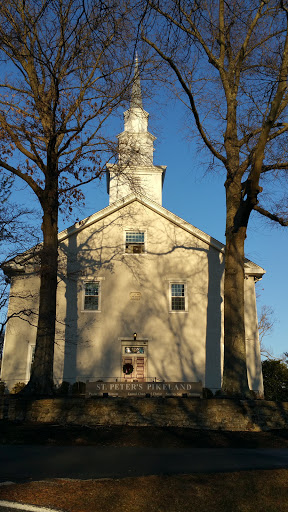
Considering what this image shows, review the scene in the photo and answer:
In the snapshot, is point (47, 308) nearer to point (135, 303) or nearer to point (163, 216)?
Result: point (135, 303)

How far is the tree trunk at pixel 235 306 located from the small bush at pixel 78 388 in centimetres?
730

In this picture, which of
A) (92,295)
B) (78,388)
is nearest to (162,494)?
(78,388)

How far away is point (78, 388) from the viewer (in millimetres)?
20812

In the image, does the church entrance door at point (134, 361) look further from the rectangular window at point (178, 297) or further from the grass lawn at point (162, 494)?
the grass lawn at point (162, 494)

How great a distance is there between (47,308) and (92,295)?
6.83 m

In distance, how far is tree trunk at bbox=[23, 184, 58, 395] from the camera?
15312 mm

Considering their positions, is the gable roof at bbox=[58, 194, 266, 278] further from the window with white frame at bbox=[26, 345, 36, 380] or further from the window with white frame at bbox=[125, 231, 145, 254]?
the window with white frame at bbox=[26, 345, 36, 380]

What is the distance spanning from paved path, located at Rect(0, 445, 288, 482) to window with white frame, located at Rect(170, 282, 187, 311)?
465 inches

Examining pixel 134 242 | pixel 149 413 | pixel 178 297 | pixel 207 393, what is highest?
pixel 134 242

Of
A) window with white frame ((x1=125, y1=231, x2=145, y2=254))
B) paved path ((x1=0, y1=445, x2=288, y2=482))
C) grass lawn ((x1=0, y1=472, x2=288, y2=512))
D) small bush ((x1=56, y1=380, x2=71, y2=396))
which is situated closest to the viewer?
grass lawn ((x1=0, y1=472, x2=288, y2=512))

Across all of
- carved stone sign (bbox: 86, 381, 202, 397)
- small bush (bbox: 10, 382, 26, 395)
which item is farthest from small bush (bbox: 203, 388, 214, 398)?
small bush (bbox: 10, 382, 26, 395)

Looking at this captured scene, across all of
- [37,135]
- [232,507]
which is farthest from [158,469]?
[37,135]

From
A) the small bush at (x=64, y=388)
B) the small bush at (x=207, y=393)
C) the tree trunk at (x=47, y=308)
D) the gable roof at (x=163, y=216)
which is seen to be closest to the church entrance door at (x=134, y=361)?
the small bush at (x=64, y=388)

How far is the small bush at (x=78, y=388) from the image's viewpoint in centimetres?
2064
